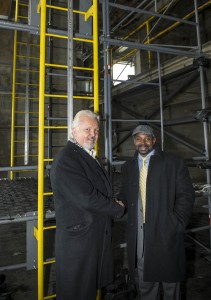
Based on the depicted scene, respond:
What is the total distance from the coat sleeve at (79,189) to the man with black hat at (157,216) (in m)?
0.66

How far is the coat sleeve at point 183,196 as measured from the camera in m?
2.39

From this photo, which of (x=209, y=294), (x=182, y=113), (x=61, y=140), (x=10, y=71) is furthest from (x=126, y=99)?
(x=209, y=294)

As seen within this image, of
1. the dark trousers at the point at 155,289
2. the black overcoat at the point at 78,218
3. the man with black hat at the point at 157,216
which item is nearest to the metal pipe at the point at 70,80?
the black overcoat at the point at 78,218

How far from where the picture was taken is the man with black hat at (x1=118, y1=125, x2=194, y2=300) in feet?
7.90

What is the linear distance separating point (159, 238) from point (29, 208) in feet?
6.47

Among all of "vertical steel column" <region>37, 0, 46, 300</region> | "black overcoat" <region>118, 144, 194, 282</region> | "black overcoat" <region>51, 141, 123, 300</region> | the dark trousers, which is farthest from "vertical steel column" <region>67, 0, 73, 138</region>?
the dark trousers

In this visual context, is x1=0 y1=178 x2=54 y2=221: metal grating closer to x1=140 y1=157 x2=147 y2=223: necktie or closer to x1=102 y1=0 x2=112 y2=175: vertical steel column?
x1=102 y1=0 x2=112 y2=175: vertical steel column

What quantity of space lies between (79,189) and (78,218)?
277mm

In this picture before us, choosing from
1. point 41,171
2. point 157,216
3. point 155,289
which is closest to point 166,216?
point 157,216

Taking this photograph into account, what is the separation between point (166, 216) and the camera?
243 cm

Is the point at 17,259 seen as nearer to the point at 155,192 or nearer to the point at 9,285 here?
the point at 9,285

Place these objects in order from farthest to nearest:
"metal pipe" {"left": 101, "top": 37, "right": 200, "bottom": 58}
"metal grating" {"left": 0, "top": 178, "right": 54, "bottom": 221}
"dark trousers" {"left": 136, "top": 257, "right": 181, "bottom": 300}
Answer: "metal pipe" {"left": 101, "top": 37, "right": 200, "bottom": 58} < "metal grating" {"left": 0, "top": 178, "right": 54, "bottom": 221} < "dark trousers" {"left": 136, "top": 257, "right": 181, "bottom": 300}

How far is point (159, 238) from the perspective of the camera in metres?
2.42

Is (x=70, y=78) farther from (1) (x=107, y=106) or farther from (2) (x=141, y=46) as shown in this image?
(2) (x=141, y=46)
